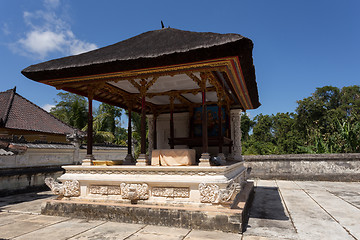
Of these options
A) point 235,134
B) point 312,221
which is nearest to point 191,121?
point 235,134

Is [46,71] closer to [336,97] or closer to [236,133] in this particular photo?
[236,133]

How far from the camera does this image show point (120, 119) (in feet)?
106

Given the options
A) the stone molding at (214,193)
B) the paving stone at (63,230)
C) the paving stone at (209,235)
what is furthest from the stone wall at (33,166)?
the paving stone at (209,235)

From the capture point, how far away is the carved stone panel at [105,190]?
6199 millimetres

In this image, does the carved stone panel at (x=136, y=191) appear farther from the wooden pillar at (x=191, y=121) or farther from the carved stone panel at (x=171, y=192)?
the wooden pillar at (x=191, y=121)

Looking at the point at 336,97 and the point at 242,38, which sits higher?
the point at 336,97

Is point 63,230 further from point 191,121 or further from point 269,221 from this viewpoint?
point 191,121

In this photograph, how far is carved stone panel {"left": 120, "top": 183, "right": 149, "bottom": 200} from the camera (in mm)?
5793

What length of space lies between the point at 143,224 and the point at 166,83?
12.7 feet

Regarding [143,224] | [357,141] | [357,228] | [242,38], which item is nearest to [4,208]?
[143,224]

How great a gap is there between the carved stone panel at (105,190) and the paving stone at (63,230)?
28.4 inches

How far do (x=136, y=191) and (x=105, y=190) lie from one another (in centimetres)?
89

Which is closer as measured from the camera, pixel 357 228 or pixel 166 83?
pixel 357 228

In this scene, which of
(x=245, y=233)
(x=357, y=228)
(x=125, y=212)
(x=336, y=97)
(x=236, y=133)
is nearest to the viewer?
(x=245, y=233)
